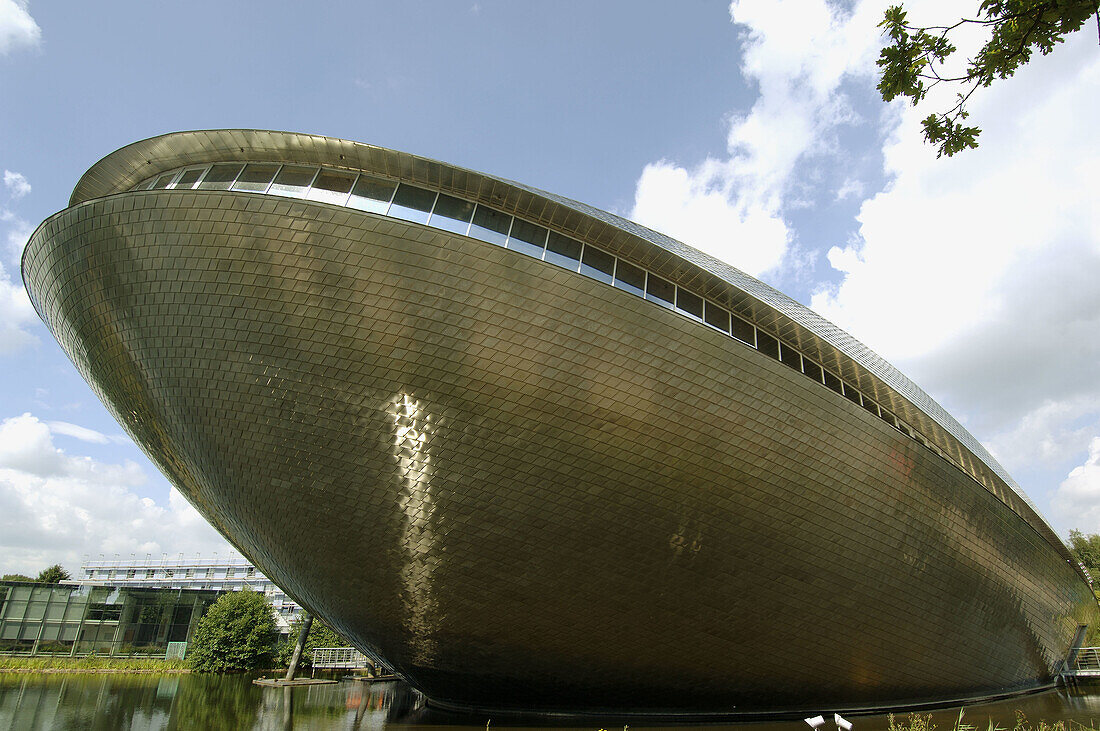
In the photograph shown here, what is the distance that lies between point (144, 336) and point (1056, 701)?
3219 cm

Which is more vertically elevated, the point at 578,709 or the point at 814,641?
the point at 814,641

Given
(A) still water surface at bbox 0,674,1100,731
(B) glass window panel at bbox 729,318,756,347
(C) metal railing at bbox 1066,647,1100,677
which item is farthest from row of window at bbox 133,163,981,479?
(C) metal railing at bbox 1066,647,1100,677

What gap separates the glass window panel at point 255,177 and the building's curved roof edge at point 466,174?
0.89 feet

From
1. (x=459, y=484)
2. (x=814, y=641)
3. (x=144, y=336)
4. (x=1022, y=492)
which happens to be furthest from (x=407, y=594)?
(x=1022, y=492)

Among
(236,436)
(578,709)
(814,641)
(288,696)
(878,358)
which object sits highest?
(878,358)

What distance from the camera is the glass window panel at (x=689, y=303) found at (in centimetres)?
1408

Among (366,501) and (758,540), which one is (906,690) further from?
(366,501)

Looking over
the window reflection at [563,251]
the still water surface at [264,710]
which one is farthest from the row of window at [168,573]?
the window reflection at [563,251]

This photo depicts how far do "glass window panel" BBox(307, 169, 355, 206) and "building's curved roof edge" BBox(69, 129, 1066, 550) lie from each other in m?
0.36

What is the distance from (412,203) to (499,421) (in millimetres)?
4984

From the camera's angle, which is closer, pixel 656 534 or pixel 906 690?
pixel 656 534

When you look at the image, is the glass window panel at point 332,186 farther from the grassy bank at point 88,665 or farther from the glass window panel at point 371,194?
the grassy bank at point 88,665

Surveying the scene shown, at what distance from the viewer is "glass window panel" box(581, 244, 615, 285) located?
13.1 meters

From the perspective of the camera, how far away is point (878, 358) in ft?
61.1
